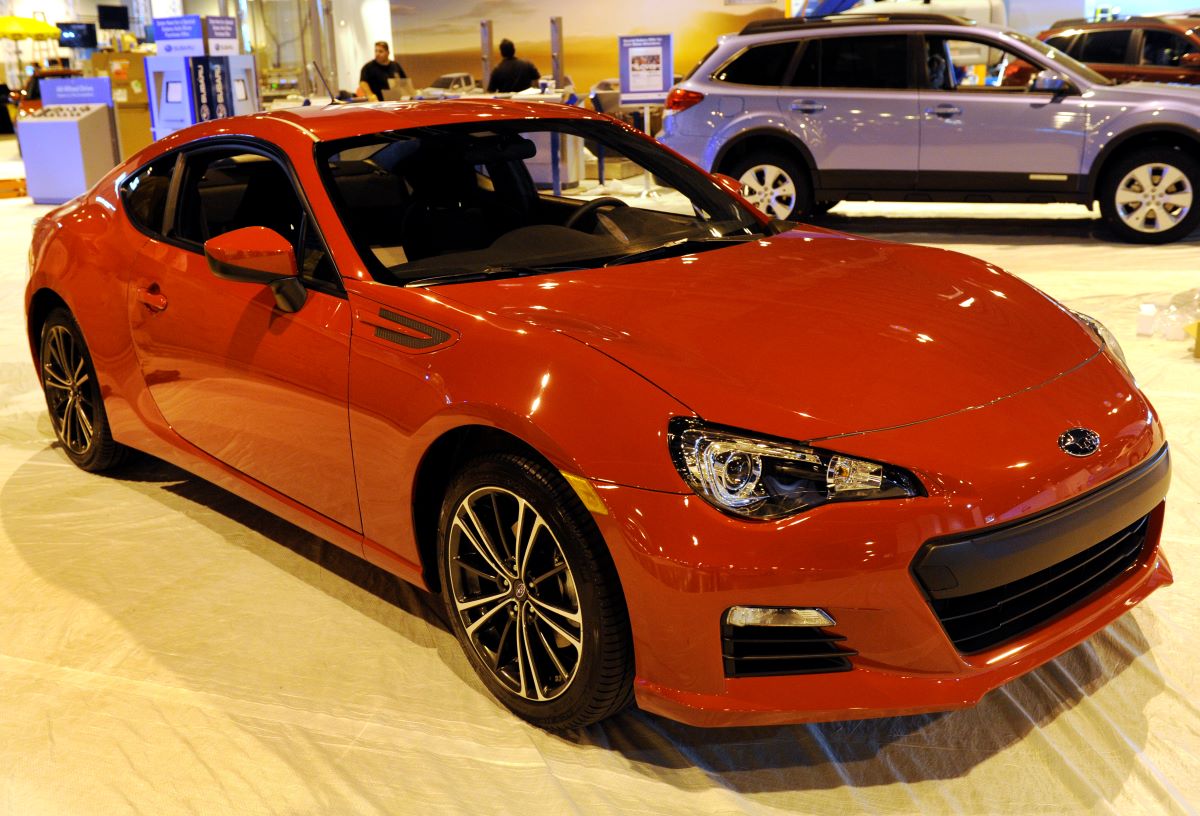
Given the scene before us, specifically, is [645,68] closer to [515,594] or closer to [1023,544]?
[515,594]

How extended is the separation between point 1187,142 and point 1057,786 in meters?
7.80

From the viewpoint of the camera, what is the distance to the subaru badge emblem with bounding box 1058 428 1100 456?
2479 millimetres

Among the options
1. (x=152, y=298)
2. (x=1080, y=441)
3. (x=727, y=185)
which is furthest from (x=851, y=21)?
(x=1080, y=441)

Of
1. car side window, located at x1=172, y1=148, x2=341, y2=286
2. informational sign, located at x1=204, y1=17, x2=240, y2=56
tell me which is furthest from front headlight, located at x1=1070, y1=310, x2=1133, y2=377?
informational sign, located at x1=204, y1=17, x2=240, y2=56

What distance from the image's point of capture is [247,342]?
332 centimetres

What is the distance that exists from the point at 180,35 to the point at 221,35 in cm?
43

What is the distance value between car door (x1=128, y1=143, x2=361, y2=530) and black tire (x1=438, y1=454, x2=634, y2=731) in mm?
451

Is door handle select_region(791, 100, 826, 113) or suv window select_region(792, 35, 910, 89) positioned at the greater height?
suv window select_region(792, 35, 910, 89)

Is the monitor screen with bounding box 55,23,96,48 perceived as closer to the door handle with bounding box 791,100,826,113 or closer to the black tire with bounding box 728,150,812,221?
the black tire with bounding box 728,150,812,221

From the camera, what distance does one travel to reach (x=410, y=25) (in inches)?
1128

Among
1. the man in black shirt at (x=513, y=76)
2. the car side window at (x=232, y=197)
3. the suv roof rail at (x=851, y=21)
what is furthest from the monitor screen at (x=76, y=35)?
the car side window at (x=232, y=197)

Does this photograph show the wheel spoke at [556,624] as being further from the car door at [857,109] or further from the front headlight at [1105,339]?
the car door at [857,109]

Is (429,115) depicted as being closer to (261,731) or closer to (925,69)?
(261,731)

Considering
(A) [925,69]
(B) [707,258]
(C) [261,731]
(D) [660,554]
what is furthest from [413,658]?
(A) [925,69]
